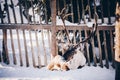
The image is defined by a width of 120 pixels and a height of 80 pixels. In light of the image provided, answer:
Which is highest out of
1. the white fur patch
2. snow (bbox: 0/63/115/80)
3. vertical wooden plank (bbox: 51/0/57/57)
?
vertical wooden plank (bbox: 51/0/57/57)

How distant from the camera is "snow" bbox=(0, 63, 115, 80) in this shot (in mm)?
6305

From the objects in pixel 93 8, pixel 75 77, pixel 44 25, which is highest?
pixel 93 8

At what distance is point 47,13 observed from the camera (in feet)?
24.3

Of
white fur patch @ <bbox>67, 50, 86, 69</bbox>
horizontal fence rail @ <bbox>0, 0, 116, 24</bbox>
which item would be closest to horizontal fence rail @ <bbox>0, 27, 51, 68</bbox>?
horizontal fence rail @ <bbox>0, 0, 116, 24</bbox>

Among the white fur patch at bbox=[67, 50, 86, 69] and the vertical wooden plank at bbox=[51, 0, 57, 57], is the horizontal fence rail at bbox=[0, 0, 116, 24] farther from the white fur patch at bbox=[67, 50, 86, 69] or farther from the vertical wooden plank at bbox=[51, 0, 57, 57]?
→ the white fur patch at bbox=[67, 50, 86, 69]

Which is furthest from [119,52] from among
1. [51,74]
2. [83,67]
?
[51,74]

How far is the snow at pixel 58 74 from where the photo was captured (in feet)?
20.7

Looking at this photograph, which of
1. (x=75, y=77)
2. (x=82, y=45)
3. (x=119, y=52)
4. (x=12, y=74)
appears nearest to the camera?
(x=119, y=52)

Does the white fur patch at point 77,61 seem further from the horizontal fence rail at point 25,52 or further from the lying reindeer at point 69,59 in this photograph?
the horizontal fence rail at point 25,52

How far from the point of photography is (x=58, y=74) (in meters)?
6.56

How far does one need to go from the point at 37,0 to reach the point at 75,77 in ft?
9.62

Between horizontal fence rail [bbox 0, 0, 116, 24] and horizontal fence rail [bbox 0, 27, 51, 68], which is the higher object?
horizontal fence rail [bbox 0, 0, 116, 24]

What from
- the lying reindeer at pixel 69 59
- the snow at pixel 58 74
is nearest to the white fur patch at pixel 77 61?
the lying reindeer at pixel 69 59

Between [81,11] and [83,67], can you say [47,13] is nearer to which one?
[81,11]
